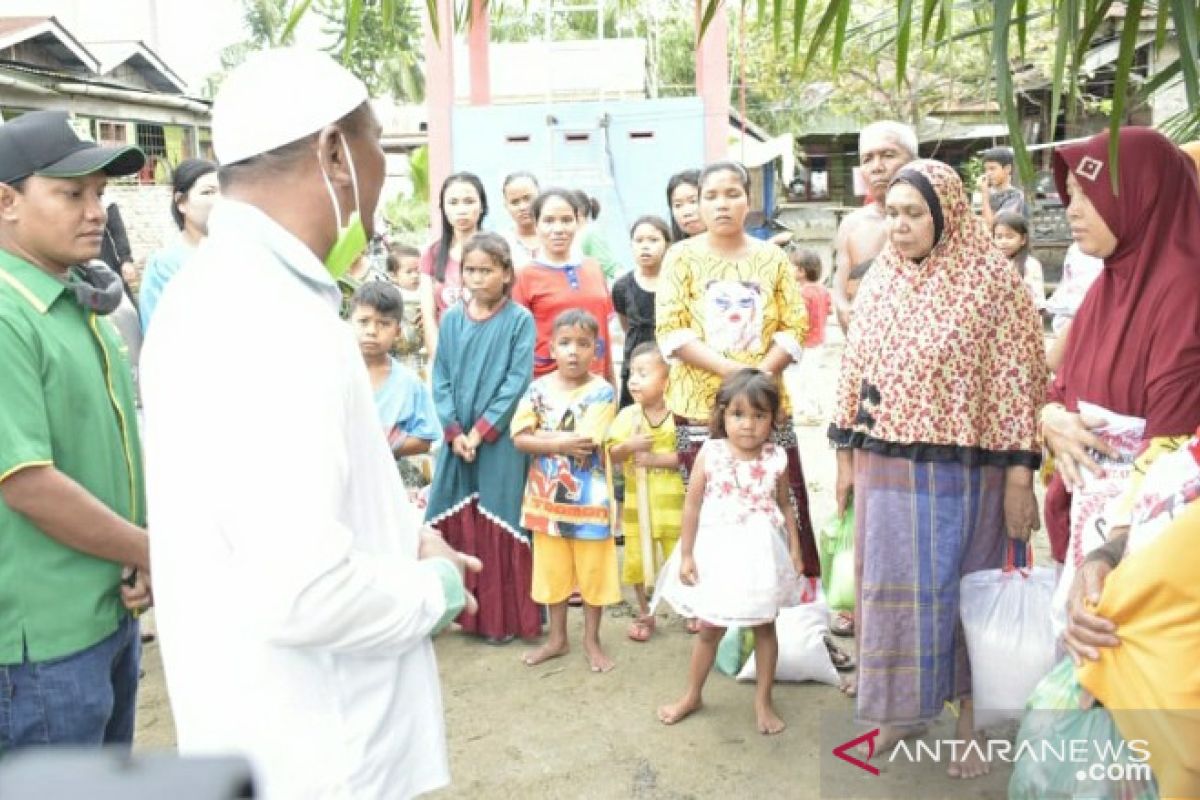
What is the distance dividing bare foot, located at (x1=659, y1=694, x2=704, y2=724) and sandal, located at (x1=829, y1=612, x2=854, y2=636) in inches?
35.7

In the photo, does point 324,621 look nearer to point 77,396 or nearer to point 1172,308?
point 77,396

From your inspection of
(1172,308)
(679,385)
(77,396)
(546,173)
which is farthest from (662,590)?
(546,173)

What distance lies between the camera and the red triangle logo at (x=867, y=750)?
3.30 meters

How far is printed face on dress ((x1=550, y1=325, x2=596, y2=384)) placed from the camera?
13.4 feet

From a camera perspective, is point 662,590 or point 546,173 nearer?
point 662,590

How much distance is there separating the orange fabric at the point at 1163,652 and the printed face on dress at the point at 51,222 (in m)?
2.10

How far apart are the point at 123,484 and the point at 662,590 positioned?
6.60ft

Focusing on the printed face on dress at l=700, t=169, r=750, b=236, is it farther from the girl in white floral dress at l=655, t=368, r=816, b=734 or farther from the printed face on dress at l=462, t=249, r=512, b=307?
the printed face on dress at l=462, t=249, r=512, b=307

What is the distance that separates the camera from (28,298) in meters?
2.10

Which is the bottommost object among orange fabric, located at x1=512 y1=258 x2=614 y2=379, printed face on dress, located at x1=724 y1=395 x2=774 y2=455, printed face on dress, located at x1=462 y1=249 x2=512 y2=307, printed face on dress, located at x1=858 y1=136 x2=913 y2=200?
printed face on dress, located at x1=724 y1=395 x2=774 y2=455

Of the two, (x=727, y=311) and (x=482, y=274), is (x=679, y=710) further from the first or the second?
(x=482, y=274)

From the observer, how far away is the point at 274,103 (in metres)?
1.60

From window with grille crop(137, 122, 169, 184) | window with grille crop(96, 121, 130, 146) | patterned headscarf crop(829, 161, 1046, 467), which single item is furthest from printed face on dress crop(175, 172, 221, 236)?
window with grille crop(137, 122, 169, 184)

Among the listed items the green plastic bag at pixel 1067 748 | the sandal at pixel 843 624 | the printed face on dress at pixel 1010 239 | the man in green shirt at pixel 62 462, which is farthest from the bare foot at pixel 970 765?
the printed face on dress at pixel 1010 239
